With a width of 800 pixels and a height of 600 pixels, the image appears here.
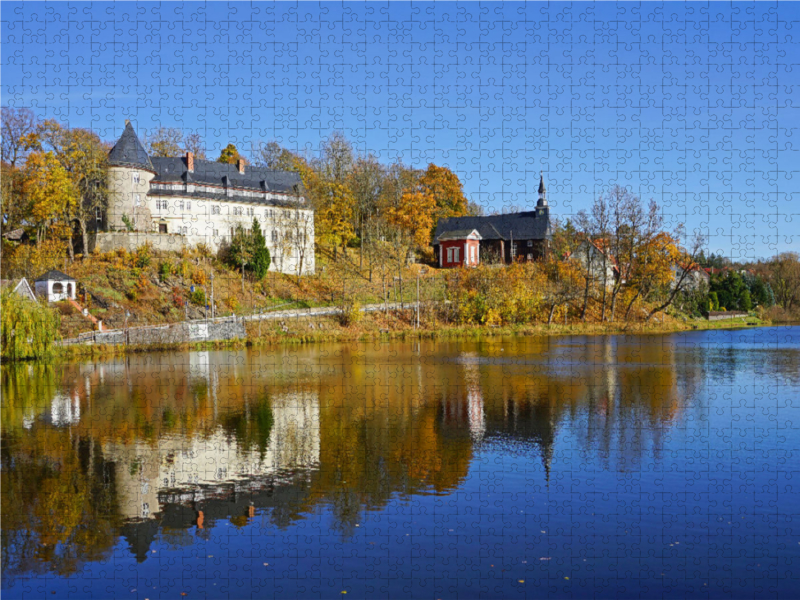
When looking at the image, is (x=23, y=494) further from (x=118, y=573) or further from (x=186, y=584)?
(x=186, y=584)

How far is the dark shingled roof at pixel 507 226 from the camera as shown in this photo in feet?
284

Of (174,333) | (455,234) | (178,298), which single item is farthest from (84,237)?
(455,234)

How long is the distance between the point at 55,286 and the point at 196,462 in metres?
38.9

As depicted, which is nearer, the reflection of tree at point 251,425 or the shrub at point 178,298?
the reflection of tree at point 251,425

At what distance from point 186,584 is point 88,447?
10696 millimetres

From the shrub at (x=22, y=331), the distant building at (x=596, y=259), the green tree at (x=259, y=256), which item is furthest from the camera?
the distant building at (x=596, y=259)

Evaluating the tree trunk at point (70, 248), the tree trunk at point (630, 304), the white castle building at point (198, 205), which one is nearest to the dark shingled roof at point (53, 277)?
the tree trunk at point (70, 248)

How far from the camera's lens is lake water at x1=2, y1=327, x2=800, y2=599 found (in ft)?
38.2

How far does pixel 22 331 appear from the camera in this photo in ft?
132

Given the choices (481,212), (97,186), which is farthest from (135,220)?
(481,212)

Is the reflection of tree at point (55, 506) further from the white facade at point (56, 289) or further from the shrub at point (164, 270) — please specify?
the shrub at point (164, 270)

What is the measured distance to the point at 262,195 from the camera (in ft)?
237

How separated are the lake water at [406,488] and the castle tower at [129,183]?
3510 centimetres

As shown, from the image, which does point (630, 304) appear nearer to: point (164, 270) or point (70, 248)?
point (164, 270)
